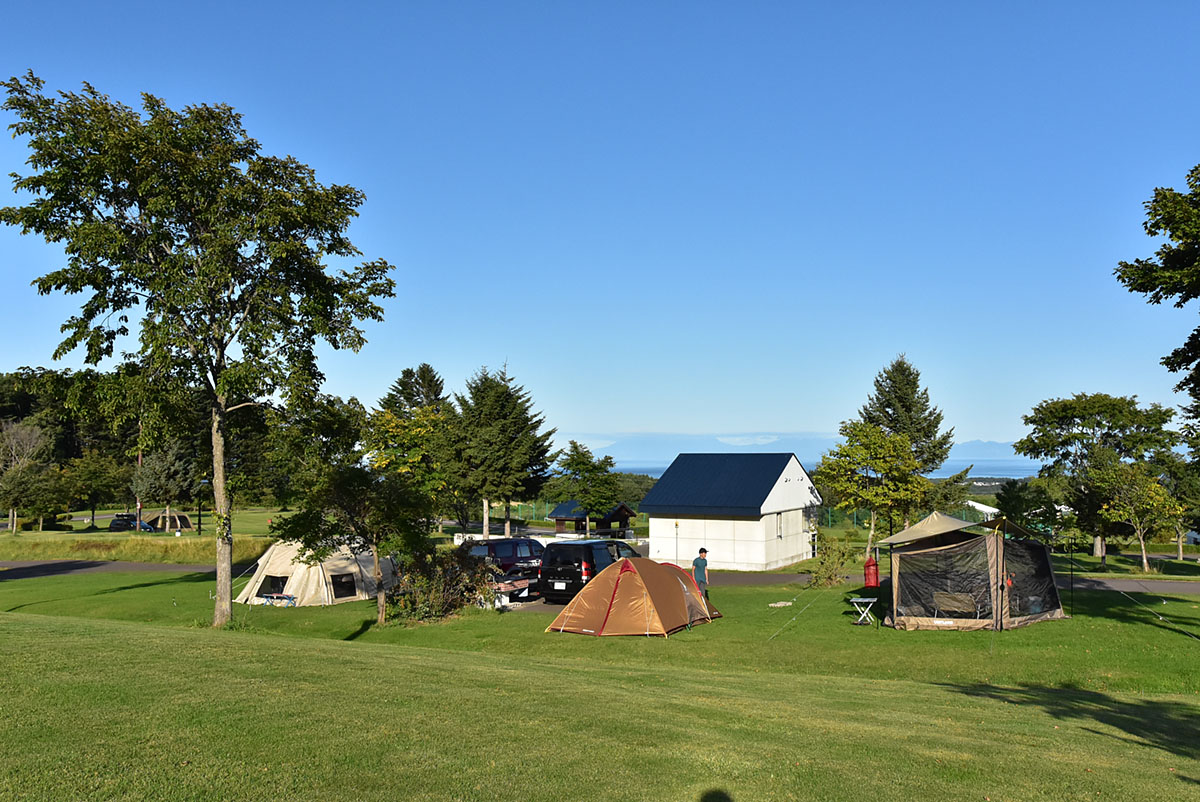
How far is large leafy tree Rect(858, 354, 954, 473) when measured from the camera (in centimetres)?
6062

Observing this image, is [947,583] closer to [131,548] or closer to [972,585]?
[972,585]

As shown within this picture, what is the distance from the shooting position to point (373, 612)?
21875 mm

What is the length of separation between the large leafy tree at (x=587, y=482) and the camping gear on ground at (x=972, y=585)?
34584mm

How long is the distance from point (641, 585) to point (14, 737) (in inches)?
497

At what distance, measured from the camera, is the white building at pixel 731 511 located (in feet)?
112

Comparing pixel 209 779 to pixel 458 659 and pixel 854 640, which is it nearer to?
pixel 458 659

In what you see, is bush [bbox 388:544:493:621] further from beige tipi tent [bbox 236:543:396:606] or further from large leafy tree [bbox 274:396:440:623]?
beige tipi tent [bbox 236:543:396:606]

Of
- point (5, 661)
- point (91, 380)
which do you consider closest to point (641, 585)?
point (5, 661)

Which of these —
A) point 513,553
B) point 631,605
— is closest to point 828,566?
point 631,605

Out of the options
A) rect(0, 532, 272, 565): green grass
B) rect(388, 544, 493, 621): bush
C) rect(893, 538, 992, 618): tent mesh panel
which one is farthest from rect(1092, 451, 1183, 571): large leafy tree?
rect(0, 532, 272, 565): green grass

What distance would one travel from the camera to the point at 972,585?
1667 centimetres

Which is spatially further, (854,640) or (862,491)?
(862,491)

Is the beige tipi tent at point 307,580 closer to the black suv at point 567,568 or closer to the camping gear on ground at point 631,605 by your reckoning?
the black suv at point 567,568

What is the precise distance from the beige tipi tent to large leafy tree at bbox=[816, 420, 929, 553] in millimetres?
20433
